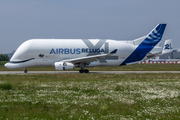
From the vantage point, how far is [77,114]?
29.1 feet

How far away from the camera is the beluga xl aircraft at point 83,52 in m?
32.0

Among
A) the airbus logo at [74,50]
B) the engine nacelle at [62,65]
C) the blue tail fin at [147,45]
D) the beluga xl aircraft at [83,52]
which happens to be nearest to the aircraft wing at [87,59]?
the beluga xl aircraft at [83,52]

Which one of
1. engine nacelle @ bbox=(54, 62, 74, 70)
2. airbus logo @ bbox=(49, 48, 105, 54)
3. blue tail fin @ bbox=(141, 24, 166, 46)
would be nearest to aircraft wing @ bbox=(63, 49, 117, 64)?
engine nacelle @ bbox=(54, 62, 74, 70)

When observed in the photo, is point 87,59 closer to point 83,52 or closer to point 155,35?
point 83,52

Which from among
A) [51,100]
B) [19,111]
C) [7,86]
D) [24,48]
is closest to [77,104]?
[51,100]

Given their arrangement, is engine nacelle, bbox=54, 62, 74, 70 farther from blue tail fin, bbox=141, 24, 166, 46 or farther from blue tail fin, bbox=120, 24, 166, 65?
blue tail fin, bbox=141, 24, 166, 46

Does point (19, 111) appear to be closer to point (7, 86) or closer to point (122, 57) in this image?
point (7, 86)

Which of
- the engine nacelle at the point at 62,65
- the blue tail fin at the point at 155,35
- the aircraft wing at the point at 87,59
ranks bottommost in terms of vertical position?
the engine nacelle at the point at 62,65

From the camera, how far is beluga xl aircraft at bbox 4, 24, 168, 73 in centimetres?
3203

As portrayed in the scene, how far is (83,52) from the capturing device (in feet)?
110

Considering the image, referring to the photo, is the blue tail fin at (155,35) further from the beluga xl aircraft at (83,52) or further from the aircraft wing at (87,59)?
the aircraft wing at (87,59)

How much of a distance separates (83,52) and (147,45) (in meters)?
10.5

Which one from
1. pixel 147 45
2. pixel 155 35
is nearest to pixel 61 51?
pixel 147 45

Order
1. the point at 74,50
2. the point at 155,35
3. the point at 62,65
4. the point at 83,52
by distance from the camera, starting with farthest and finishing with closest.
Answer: the point at 155,35, the point at 83,52, the point at 74,50, the point at 62,65
